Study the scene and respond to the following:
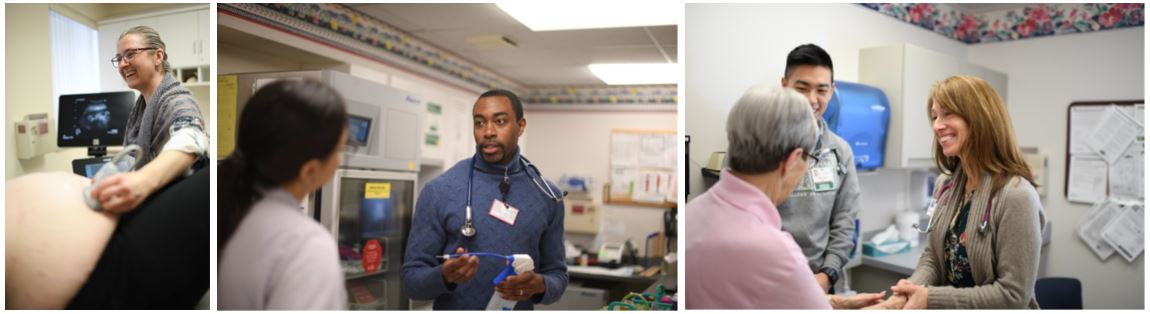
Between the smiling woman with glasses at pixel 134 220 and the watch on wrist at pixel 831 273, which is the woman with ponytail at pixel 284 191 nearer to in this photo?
the smiling woman with glasses at pixel 134 220

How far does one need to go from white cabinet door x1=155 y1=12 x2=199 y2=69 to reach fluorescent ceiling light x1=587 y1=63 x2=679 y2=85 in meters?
1.20

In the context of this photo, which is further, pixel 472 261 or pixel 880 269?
pixel 880 269

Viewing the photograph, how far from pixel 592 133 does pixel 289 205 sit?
1458 millimetres

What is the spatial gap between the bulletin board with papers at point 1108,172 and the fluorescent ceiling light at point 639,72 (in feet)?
5.13

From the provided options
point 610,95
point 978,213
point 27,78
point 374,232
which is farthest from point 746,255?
point 27,78

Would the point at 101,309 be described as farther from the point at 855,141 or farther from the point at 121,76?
the point at 855,141

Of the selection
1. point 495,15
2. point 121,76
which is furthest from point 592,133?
point 121,76

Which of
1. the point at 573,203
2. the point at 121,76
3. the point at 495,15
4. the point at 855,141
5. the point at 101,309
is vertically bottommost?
the point at 101,309

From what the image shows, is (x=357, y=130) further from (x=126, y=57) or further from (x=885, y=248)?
(x=885, y=248)

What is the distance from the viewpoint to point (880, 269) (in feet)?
6.56

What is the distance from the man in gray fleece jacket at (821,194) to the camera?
1658 mm

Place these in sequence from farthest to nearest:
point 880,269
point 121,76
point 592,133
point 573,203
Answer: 1. point 592,133
2. point 573,203
3. point 880,269
4. point 121,76

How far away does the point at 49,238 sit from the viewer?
5.03 feet

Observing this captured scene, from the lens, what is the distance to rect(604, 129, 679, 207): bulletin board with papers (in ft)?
10.9
